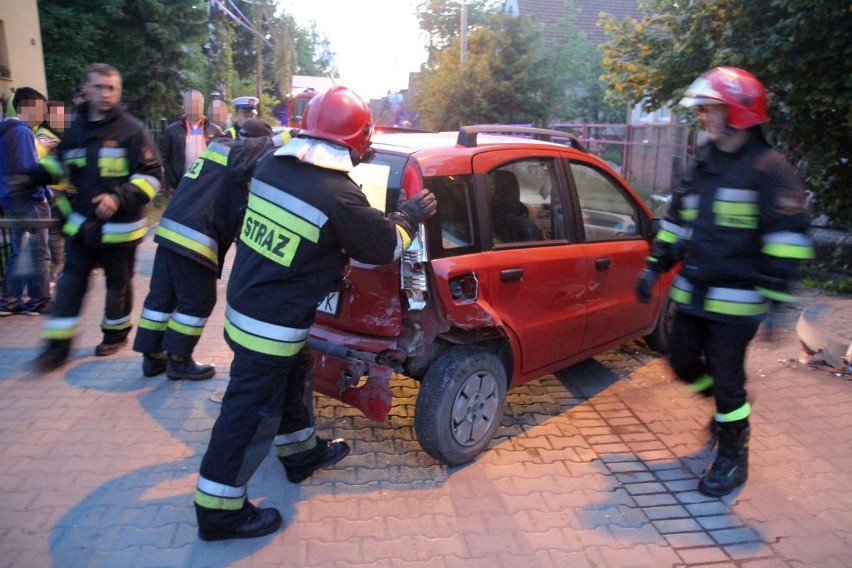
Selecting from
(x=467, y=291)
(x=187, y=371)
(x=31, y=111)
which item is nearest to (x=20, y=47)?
(x=31, y=111)

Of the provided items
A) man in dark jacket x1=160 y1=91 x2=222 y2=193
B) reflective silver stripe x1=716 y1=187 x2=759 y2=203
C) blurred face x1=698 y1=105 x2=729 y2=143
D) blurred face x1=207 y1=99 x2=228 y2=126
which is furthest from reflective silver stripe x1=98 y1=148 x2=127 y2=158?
reflective silver stripe x1=716 y1=187 x2=759 y2=203

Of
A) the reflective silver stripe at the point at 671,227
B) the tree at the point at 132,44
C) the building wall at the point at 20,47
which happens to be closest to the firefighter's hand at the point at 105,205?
the reflective silver stripe at the point at 671,227

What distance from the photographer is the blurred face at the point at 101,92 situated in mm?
4395

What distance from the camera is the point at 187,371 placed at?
4871 millimetres

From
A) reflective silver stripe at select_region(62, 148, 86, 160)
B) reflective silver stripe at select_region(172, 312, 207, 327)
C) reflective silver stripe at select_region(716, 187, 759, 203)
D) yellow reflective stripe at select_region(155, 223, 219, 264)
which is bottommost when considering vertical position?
reflective silver stripe at select_region(172, 312, 207, 327)

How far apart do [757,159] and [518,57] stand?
16.1 metres

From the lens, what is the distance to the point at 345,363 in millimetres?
3668

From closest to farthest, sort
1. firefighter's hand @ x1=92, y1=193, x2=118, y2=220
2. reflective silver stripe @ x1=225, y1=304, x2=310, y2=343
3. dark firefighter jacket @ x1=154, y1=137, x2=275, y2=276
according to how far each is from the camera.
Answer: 1. reflective silver stripe @ x1=225, y1=304, x2=310, y2=343
2. dark firefighter jacket @ x1=154, y1=137, x2=275, y2=276
3. firefighter's hand @ x1=92, y1=193, x2=118, y2=220

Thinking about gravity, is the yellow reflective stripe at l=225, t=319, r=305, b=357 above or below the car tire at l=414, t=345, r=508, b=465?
above

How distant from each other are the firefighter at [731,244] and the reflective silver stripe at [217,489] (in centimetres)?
238

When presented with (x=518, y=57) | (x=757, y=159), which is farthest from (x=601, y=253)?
(x=518, y=57)

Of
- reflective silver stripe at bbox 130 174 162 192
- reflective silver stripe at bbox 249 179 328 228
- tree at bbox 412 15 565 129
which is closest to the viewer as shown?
reflective silver stripe at bbox 249 179 328 228

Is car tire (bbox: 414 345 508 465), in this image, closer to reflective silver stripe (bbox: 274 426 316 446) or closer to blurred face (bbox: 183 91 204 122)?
reflective silver stripe (bbox: 274 426 316 446)

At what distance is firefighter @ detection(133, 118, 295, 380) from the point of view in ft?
13.8
